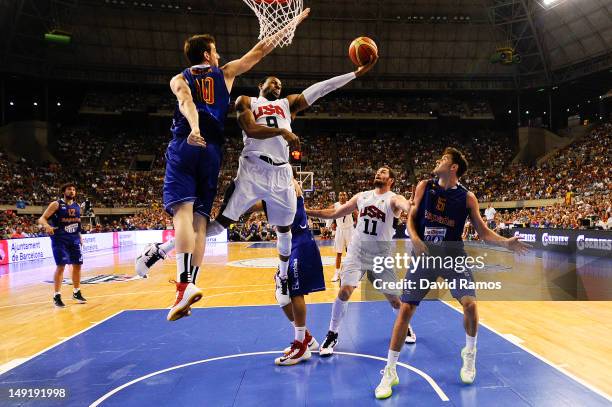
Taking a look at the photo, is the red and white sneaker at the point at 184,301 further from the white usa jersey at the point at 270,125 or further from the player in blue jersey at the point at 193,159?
the white usa jersey at the point at 270,125

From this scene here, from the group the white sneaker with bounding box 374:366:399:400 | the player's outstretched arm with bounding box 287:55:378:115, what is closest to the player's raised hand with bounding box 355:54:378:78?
the player's outstretched arm with bounding box 287:55:378:115

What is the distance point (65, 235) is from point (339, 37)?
2925 cm

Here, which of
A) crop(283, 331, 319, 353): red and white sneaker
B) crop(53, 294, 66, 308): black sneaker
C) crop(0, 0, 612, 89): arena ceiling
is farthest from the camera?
crop(0, 0, 612, 89): arena ceiling

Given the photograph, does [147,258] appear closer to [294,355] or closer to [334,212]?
[294,355]

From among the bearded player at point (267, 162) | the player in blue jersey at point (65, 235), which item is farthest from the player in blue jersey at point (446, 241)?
the player in blue jersey at point (65, 235)

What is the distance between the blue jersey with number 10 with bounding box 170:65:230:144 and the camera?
153 inches

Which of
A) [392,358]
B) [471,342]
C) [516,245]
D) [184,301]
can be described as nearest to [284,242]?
[184,301]

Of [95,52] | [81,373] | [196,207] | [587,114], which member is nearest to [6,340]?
[81,373]

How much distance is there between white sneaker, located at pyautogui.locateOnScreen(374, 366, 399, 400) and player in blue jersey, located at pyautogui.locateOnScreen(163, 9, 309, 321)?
2.12 meters

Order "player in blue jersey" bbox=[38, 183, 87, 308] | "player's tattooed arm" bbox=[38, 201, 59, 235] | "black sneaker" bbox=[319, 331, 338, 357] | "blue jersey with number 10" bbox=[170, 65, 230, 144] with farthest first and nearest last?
1. "player in blue jersey" bbox=[38, 183, 87, 308]
2. "player's tattooed arm" bbox=[38, 201, 59, 235]
3. "black sneaker" bbox=[319, 331, 338, 357]
4. "blue jersey with number 10" bbox=[170, 65, 230, 144]

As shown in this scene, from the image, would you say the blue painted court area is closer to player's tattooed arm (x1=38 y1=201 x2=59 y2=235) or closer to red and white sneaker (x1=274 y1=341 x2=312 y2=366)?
red and white sneaker (x1=274 y1=341 x2=312 y2=366)

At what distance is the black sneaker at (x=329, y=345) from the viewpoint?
5727 mm

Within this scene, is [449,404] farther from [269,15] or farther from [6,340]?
[6,340]

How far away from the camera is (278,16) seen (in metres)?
5.48
